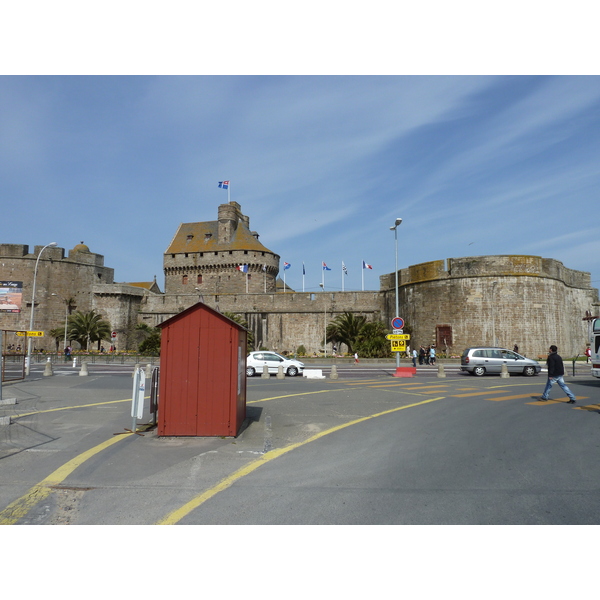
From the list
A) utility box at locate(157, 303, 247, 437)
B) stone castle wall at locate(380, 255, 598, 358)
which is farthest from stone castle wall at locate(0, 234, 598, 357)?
utility box at locate(157, 303, 247, 437)

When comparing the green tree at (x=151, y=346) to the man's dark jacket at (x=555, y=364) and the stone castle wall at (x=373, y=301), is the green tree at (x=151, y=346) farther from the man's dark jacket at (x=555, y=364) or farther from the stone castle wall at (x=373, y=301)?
the man's dark jacket at (x=555, y=364)

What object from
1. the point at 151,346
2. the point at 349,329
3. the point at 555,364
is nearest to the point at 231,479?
the point at 555,364

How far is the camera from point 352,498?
5.11 meters

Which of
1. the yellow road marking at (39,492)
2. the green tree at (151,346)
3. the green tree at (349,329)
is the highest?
the green tree at (349,329)

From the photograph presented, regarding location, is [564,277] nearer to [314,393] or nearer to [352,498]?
[314,393]

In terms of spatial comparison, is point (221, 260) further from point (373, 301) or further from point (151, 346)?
point (373, 301)

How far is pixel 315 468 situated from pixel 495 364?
1988 cm

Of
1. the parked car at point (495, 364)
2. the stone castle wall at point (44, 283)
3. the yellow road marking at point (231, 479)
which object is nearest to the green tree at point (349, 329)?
the parked car at point (495, 364)

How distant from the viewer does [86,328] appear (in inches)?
1916

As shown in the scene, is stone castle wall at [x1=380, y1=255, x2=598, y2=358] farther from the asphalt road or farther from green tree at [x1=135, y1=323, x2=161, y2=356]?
the asphalt road

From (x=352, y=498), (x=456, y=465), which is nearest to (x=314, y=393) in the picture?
(x=456, y=465)

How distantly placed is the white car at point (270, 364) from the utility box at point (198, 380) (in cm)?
1471

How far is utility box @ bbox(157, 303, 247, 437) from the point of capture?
324 inches

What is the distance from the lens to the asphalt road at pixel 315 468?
473cm
